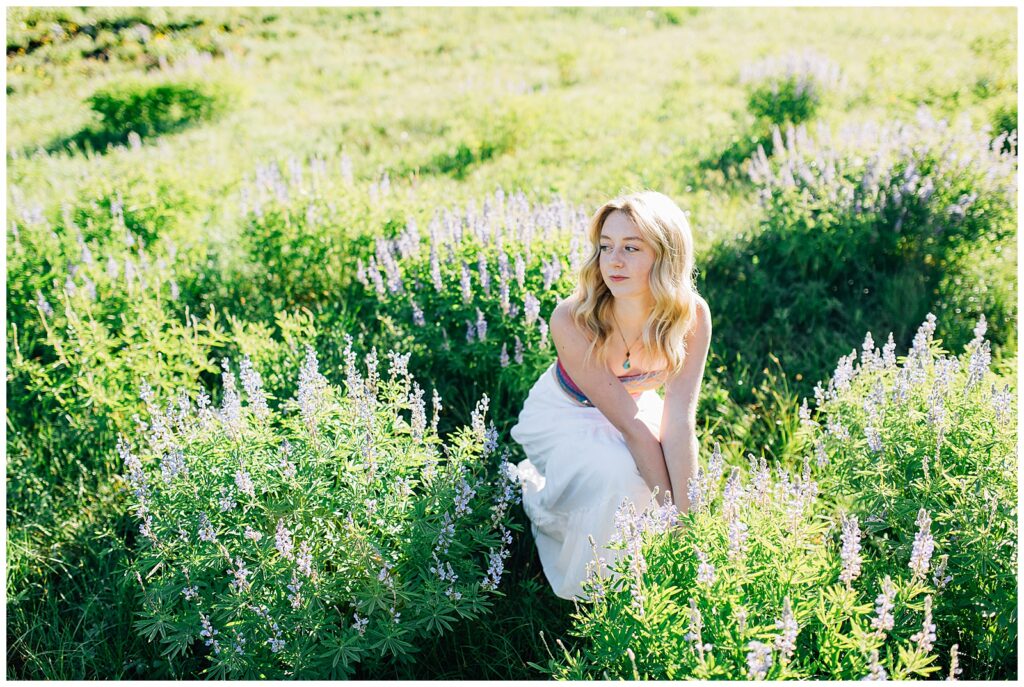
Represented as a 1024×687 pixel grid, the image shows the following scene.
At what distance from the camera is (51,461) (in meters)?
4.44

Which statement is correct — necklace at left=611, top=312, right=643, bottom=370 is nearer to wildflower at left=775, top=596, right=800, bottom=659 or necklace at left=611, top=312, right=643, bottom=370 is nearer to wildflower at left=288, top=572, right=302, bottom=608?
wildflower at left=775, top=596, right=800, bottom=659

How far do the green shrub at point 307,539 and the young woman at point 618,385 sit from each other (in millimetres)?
352

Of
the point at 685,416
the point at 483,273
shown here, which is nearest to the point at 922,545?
the point at 685,416

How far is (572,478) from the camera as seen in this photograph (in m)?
3.45

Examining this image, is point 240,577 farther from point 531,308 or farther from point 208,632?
point 531,308

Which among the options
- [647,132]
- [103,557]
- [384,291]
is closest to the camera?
[103,557]

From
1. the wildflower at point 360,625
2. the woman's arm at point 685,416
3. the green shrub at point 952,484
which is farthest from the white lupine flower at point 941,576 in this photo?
the wildflower at point 360,625

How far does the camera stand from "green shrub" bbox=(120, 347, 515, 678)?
2.96 meters

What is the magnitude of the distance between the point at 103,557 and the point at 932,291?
17.3ft

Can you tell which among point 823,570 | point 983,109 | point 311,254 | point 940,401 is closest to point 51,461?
point 311,254

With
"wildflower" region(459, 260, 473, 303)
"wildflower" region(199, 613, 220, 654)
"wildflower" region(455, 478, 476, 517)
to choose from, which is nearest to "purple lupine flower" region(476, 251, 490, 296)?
"wildflower" region(459, 260, 473, 303)

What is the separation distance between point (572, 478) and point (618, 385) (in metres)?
0.44

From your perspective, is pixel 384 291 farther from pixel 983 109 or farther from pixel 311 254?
pixel 983 109

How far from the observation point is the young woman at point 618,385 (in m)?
3.40
